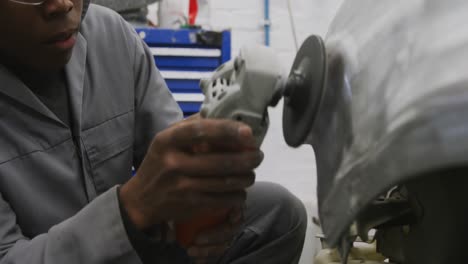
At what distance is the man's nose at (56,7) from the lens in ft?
2.17

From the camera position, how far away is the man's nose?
0.66 metres

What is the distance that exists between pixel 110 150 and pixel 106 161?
0.07 feet

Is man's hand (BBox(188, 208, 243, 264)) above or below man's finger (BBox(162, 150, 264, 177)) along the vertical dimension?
below

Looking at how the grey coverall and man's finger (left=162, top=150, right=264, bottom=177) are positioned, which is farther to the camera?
the grey coverall

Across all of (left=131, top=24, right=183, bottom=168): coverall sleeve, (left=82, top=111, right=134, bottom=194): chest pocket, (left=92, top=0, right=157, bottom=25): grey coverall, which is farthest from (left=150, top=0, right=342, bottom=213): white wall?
(left=82, top=111, right=134, bottom=194): chest pocket

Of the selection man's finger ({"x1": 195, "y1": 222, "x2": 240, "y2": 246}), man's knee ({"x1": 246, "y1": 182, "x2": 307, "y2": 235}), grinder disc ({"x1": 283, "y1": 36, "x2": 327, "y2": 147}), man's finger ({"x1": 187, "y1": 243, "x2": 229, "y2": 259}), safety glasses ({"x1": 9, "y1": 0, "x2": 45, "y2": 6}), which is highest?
safety glasses ({"x1": 9, "y1": 0, "x2": 45, "y2": 6})

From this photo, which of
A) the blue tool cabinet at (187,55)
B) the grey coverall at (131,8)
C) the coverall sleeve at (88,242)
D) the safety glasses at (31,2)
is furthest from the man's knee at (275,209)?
the grey coverall at (131,8)

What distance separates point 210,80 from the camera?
1.70 feet

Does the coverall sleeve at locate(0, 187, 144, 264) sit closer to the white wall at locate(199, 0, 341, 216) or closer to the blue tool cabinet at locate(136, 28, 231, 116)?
the blue tool cabinet at locate(136, 28, 231, 116)

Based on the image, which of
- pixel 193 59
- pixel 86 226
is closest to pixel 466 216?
pixel 86 226

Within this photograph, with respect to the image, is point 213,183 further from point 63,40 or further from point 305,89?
point 63,40

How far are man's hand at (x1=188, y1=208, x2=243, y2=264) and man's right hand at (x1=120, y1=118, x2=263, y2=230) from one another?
3 centimetres

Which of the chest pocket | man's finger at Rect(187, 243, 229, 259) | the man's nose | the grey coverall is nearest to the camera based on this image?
man's finger at Rect(187, 243, 229, 259)

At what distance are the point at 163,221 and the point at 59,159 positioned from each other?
293 mm
